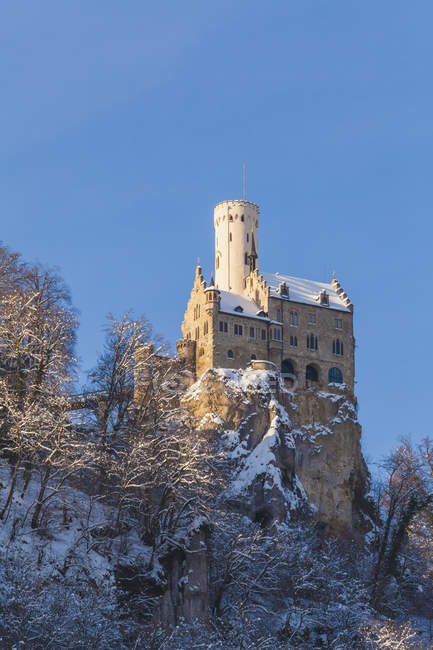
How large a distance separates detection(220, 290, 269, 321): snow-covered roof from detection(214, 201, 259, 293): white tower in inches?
173

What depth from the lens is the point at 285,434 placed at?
7931 centimetres

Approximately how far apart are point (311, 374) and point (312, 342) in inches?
133

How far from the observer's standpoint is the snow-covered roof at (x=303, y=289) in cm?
9531

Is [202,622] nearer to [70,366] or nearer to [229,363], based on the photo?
[70,366]

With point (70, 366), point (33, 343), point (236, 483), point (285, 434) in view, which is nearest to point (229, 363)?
point (285, 434)

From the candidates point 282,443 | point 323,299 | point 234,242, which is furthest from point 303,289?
point 282,443

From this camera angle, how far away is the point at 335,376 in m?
92.4

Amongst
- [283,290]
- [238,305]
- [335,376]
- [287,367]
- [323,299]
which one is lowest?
[335,376]

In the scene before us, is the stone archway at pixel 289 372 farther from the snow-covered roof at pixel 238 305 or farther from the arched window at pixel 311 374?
the snow-covered roof at pixel 238 305

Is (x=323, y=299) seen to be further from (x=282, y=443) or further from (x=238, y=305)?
(x=282, y=443)

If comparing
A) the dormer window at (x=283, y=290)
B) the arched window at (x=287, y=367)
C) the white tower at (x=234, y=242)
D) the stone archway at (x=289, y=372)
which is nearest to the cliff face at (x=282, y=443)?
the stone archway at (x=289, y=372)

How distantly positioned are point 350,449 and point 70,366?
39573 millimetres

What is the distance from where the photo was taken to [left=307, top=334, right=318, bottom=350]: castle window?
92562 millimetres

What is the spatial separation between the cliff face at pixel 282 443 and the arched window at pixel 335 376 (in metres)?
2.57
